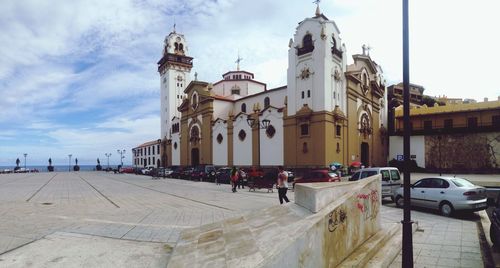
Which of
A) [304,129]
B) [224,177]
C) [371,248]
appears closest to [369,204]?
[371,248]

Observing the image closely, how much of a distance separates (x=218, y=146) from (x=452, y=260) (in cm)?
4308

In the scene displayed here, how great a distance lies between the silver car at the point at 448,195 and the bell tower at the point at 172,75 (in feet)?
181

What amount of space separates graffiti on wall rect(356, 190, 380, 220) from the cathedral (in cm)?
2067

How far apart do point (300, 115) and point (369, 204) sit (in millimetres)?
28497

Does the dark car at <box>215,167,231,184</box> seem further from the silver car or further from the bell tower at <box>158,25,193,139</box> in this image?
the bell tower at <box>158,25,193,139</box>

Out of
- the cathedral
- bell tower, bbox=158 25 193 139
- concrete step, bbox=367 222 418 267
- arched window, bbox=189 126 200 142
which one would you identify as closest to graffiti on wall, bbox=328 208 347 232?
concrete step, bbox=367 222 418 267

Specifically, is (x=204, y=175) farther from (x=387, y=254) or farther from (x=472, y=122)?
(x=472, y=122)

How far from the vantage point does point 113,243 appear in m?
7.68

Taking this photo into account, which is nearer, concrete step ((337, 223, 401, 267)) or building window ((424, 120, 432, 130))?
concrete step ((337, 223, 401, 267))

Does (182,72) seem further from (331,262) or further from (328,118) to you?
(331,262)

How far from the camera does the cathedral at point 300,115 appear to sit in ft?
114

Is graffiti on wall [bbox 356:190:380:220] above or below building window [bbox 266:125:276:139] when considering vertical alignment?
below

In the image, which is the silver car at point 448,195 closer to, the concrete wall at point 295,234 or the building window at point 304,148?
the concrete wall at point 295,234

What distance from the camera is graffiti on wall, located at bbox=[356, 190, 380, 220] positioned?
6695 millimetres
